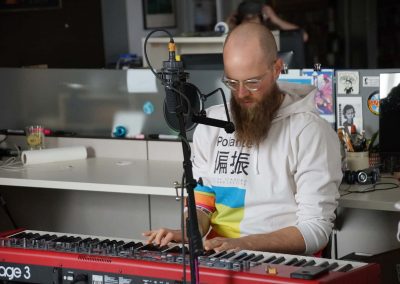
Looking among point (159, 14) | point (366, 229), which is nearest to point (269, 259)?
point (366, 229)

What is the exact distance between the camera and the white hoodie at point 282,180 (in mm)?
2818

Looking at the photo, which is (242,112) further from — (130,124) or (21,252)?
(130,124)

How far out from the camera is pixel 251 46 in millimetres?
2846

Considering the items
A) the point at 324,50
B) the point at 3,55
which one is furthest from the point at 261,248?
the point at 324,50

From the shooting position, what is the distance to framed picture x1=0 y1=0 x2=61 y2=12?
20.7ft

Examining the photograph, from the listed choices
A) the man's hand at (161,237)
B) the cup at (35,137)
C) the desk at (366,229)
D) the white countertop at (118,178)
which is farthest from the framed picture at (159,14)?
the man's hand at (161,237)

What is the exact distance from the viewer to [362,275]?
229 centimetres

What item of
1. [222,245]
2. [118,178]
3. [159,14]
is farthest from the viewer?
[159,14]

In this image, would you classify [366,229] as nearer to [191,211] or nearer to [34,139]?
[191,211]

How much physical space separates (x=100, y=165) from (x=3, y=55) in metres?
2.27

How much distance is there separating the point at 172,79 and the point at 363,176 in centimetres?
148

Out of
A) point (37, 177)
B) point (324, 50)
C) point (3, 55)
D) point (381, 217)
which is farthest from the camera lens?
point (324, 50)

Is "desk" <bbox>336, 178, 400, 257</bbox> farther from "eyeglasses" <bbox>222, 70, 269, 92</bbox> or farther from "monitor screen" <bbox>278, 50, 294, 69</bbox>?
"eyeglasses" <bbox>222, 70, 269, 92</bbox>

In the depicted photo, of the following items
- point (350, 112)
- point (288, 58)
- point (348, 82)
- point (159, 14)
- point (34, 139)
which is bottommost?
point (34, 139)
